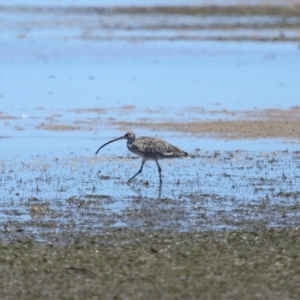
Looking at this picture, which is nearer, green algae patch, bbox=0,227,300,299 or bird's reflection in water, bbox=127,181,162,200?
green algae patch, bbox=0,227,300,299

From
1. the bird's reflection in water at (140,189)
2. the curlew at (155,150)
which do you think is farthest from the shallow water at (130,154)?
the curlew at (155,150)

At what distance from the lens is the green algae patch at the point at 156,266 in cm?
857

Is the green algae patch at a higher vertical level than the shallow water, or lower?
lower

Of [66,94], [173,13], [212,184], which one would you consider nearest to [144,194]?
[212,184]

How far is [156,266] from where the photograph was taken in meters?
9.29

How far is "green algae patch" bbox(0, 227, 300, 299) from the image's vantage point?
8.57m

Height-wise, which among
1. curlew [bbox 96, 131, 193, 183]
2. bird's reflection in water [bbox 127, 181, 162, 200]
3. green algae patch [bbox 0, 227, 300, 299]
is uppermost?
curlew [bbox 96, 131, 193, 183]

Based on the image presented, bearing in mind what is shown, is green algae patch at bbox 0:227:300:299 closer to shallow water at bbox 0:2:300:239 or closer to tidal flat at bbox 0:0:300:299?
tidal flat at bbox 0:0:300:299

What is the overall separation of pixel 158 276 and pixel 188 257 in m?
0.67

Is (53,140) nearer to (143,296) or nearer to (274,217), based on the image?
(274,217)

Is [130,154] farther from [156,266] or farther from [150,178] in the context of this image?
[156,266]

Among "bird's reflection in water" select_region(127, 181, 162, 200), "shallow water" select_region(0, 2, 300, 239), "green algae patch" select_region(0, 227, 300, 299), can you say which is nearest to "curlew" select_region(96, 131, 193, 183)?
"shallow water" select_region(0, 2, 300, 239)

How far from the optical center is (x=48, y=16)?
54.7m

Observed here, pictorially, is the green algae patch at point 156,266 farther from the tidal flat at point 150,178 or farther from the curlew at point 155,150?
the curlew at point 155,150
